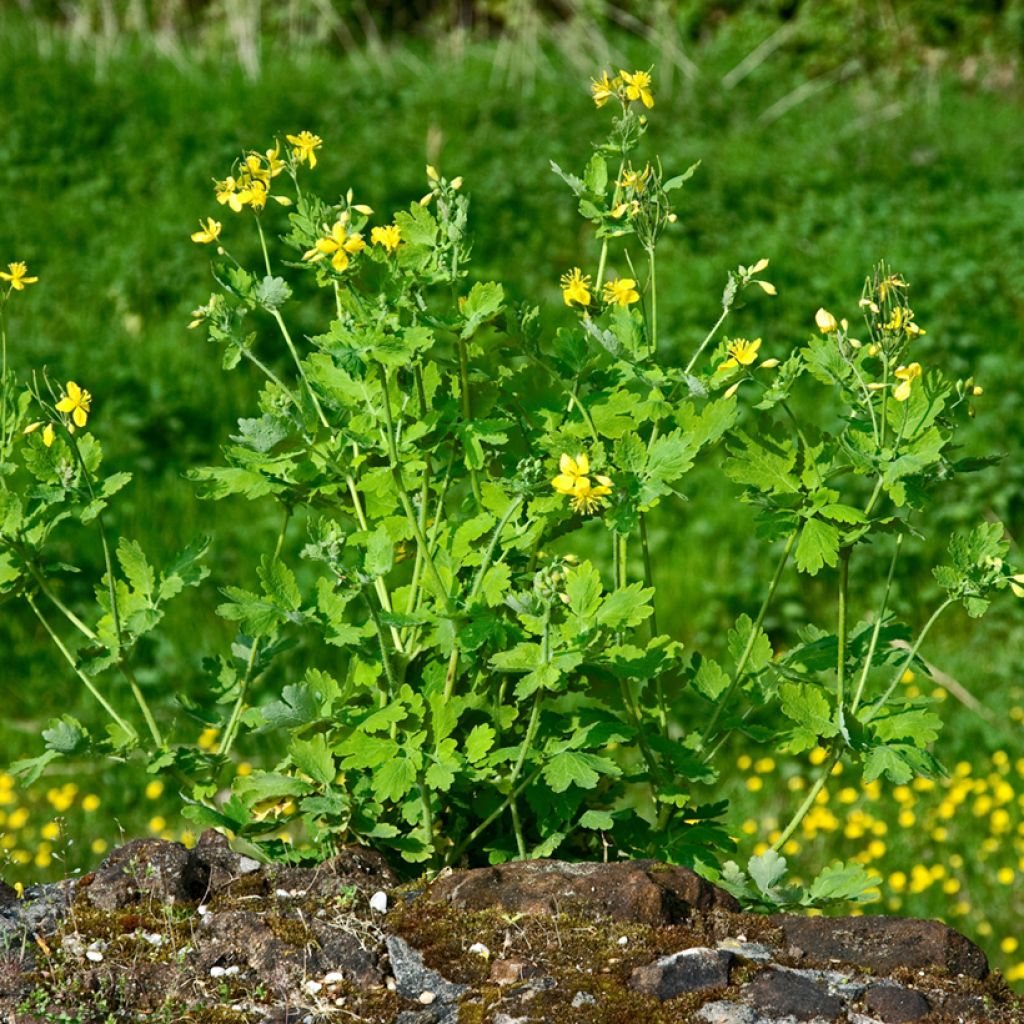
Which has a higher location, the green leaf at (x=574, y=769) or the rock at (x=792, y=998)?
the green leaf at (x=574, y=769)

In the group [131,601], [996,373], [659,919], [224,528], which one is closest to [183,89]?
[224,528]

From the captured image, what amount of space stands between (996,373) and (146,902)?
422 cm

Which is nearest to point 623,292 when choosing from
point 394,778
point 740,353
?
point 740,353

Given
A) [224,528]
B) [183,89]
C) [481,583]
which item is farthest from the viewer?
[183,89]

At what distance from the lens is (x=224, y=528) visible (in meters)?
4.88

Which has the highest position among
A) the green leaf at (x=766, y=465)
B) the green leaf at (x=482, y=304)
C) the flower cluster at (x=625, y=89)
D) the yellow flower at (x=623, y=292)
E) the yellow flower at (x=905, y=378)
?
the flower cluster at (x=625, y=89)

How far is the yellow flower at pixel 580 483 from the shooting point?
1.88m

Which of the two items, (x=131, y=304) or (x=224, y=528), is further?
(x=131, y=304)

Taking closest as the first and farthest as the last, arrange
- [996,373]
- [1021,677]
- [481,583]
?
1. [481,583]
2. [1021,677]
3. [996,373]

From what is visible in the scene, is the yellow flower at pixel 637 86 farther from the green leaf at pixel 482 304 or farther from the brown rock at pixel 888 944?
the brown rock at pixel 888 944

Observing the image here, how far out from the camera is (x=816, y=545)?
81.4 inches

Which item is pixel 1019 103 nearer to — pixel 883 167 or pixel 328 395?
pixel 883 167

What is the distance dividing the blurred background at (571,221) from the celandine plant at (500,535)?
0.83 meters

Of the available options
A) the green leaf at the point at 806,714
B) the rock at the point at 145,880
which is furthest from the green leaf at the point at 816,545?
the rock at the point at 145,880
